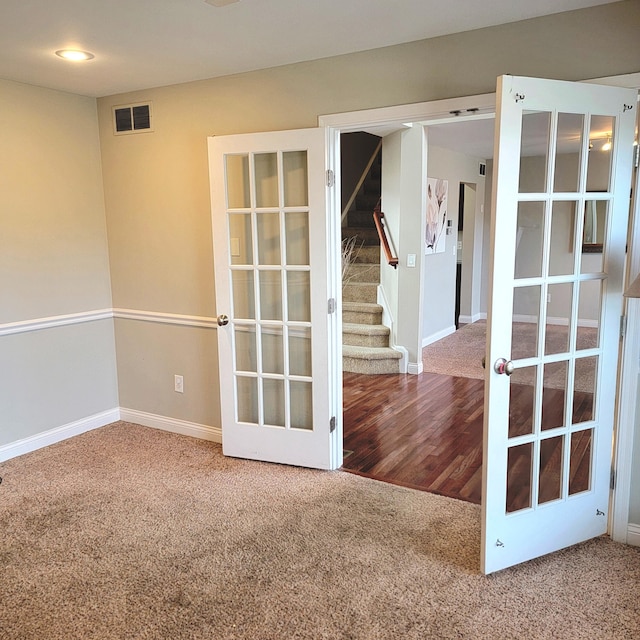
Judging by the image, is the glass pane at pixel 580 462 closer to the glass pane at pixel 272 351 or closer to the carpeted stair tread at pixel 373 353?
the glass pane at pixel 272 351

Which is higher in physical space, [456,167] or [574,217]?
[456,167]

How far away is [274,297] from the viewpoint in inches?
133

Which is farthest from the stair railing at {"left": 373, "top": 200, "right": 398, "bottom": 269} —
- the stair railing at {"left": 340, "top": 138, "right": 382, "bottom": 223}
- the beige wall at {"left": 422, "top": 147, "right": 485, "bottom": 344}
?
the stair railing at {"left": 340, "top": 138, "right": 382, "bottom": 223}

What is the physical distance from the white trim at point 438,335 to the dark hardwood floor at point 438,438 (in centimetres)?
121

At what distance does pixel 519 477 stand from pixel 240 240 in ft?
6.82

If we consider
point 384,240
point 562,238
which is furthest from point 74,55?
point 384,240

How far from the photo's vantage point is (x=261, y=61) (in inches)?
122

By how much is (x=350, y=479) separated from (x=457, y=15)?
2.49 m

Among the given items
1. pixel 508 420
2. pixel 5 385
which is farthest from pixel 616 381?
pixel 5 385

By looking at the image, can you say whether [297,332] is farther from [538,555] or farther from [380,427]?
[538,555]

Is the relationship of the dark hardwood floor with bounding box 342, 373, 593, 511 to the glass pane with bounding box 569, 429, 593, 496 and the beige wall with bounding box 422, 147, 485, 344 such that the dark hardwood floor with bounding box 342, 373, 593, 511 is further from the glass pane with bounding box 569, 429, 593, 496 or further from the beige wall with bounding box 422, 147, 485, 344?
the beige wall with bounding box 422, 147, 485, 344

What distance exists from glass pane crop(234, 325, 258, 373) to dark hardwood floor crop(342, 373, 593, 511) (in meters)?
0.89

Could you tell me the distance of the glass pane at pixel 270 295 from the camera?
3.36m

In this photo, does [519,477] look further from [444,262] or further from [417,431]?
[444,262]
